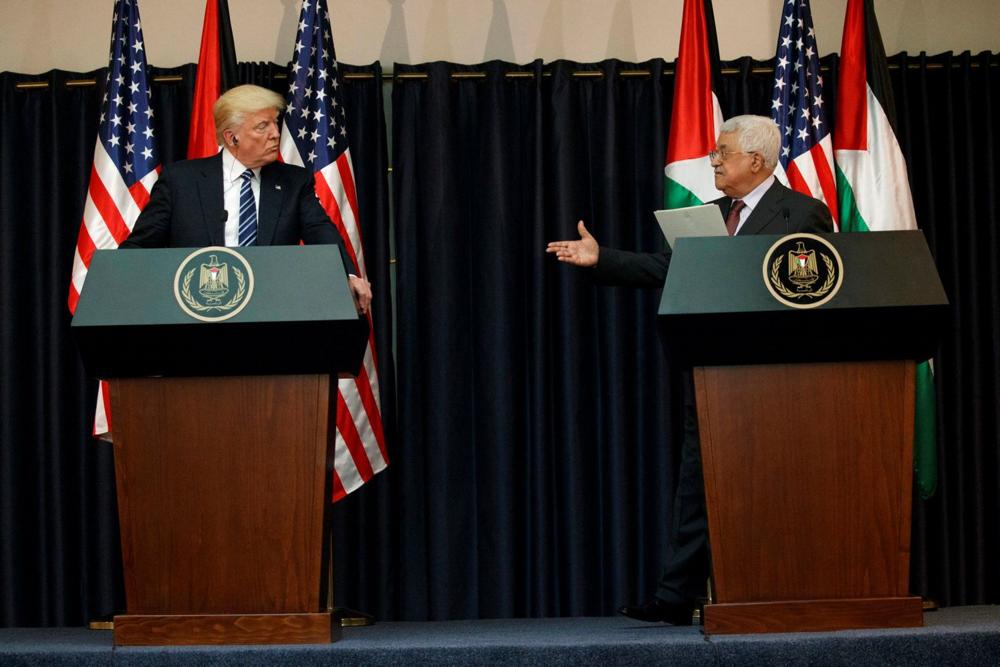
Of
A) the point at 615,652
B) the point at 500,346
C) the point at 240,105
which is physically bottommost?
the point at 615,652

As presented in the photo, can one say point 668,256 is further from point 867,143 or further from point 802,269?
point 867,143

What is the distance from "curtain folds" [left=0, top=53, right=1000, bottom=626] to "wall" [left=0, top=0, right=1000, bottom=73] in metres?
0.18

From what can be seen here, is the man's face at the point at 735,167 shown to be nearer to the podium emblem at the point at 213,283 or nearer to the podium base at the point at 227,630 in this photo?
the podium emblem at the point at 213,283

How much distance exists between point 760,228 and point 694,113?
1619 millimetres

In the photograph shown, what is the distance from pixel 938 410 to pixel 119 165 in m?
3.52

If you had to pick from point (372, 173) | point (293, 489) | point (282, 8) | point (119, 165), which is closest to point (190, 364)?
point (293, 489)

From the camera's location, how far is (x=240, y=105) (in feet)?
11.0

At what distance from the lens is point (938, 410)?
193 inches

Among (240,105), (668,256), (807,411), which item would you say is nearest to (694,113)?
(668,256)

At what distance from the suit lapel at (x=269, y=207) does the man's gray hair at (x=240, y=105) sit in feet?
0.58

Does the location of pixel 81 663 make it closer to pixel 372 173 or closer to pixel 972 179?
pixel 372 173

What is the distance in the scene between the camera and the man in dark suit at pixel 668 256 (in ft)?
10.1

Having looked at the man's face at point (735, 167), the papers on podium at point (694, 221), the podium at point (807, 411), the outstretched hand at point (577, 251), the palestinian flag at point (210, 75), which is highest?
the palestinian flag at point (210, 75)

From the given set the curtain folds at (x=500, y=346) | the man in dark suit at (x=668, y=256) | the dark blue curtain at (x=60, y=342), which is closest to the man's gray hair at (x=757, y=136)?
the man in dark suit at (x=668, y=256)
